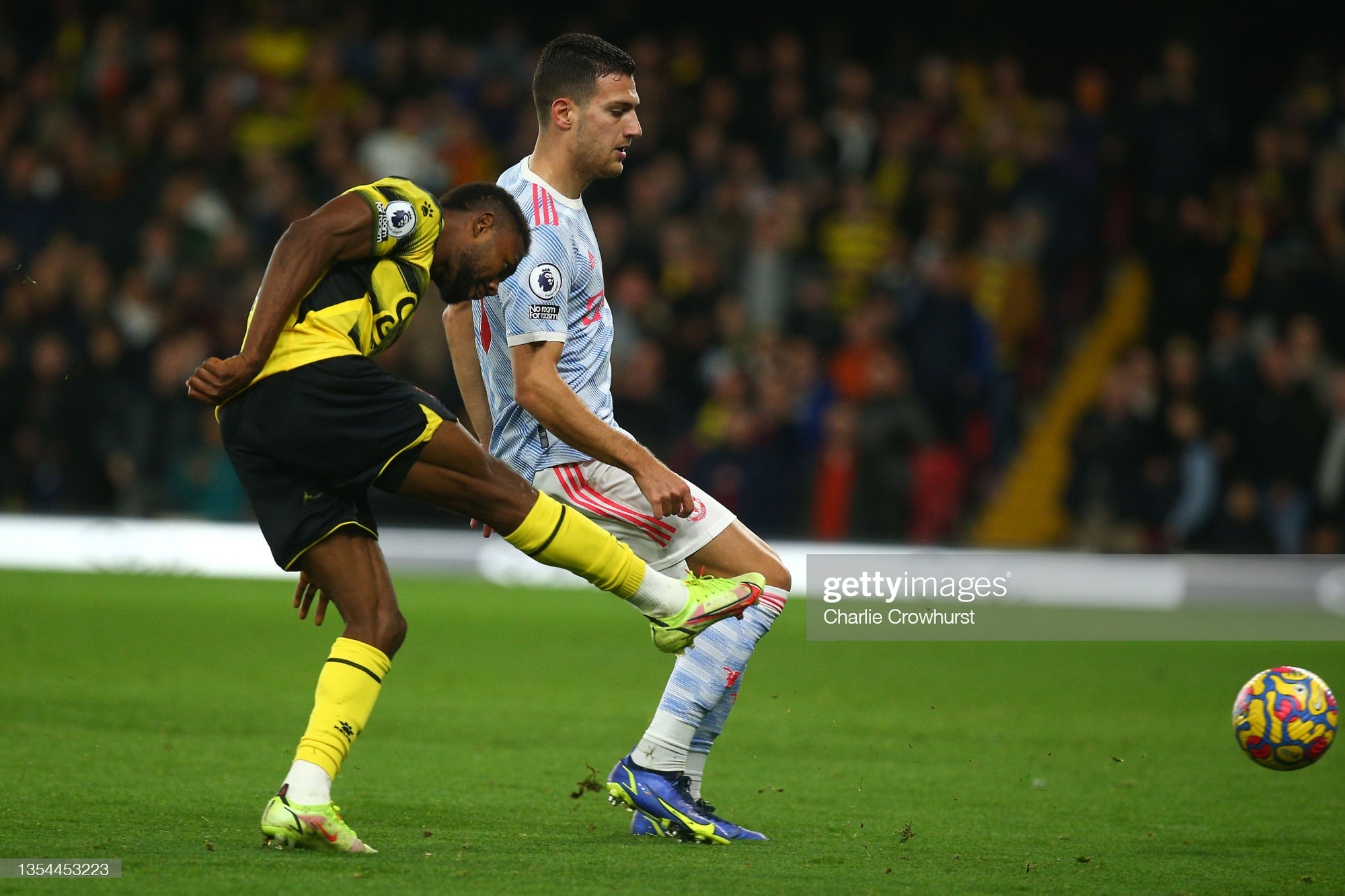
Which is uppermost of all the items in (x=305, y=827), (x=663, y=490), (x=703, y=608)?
(x=663, y=490)

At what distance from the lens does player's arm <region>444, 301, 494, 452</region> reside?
5238 mm

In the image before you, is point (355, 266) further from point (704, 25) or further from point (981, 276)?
point (704, 25)

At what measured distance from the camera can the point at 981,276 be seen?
15.1 meters

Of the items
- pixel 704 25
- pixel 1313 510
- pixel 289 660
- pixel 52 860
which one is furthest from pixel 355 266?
pixel 704 25

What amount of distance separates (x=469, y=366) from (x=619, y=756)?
82.7 inches

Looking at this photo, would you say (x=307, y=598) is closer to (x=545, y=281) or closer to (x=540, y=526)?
(x=540, y=526)

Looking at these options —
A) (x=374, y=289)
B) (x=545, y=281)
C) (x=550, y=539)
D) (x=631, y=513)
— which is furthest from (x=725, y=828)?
(x=374, y=289)

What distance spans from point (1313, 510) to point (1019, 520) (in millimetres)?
2655

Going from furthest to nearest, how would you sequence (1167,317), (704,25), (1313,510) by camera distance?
(704,25), (1167,317), (1313,510)

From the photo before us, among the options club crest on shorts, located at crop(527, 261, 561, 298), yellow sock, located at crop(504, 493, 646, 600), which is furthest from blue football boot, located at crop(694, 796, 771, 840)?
club crest on shorts, located at crop(527, 261, 561, 298)

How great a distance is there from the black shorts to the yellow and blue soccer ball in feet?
10.2

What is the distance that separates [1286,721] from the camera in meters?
5.67

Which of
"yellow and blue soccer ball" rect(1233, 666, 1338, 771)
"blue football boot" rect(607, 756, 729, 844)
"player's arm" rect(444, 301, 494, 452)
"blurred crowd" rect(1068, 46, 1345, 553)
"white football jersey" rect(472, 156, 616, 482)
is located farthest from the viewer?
"blurred crowd" rect(1068, 46, 1345, 553)

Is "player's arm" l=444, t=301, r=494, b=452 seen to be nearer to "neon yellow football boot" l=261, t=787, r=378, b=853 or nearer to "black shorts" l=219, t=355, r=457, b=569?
"black shorts" l=219, t=355, r=457, b=569
